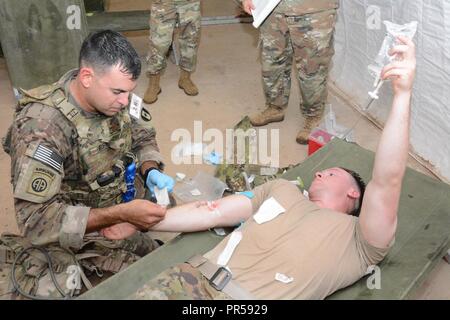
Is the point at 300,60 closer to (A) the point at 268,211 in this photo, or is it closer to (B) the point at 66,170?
(A) the point at 268,211

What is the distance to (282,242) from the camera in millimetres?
1967

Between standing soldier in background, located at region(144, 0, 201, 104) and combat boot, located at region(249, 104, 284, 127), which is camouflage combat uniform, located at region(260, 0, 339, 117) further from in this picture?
standing soldier in background, located at region(144, 0, 201, 104)

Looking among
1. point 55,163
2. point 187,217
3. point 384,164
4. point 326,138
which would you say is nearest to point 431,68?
point 326,138

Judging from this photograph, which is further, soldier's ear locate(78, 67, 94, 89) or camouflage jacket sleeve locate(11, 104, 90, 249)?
soldier's ear locate(78, 67, 94, 89)

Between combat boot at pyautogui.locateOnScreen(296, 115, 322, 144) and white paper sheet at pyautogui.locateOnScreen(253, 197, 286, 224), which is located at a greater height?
white paper sheet at pyautogui.locateOnScreen(253, 197, 286, 224)

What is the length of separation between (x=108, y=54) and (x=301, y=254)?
1070mm

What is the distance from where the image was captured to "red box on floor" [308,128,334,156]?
320 cm

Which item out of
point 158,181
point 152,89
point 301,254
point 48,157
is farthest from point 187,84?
point 301,254

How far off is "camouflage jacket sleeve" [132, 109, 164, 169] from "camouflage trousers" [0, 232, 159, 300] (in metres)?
0.40

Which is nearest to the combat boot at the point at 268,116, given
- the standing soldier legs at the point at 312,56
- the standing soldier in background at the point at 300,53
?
the standing soldier in background at the point at 300,53

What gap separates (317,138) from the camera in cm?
322

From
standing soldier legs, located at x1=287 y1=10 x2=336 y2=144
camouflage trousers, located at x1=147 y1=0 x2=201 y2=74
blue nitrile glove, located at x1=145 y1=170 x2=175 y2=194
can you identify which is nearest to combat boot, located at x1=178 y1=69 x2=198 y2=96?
camouflage trousers, located at x1=147 y1=0 x2=201 y2=74
